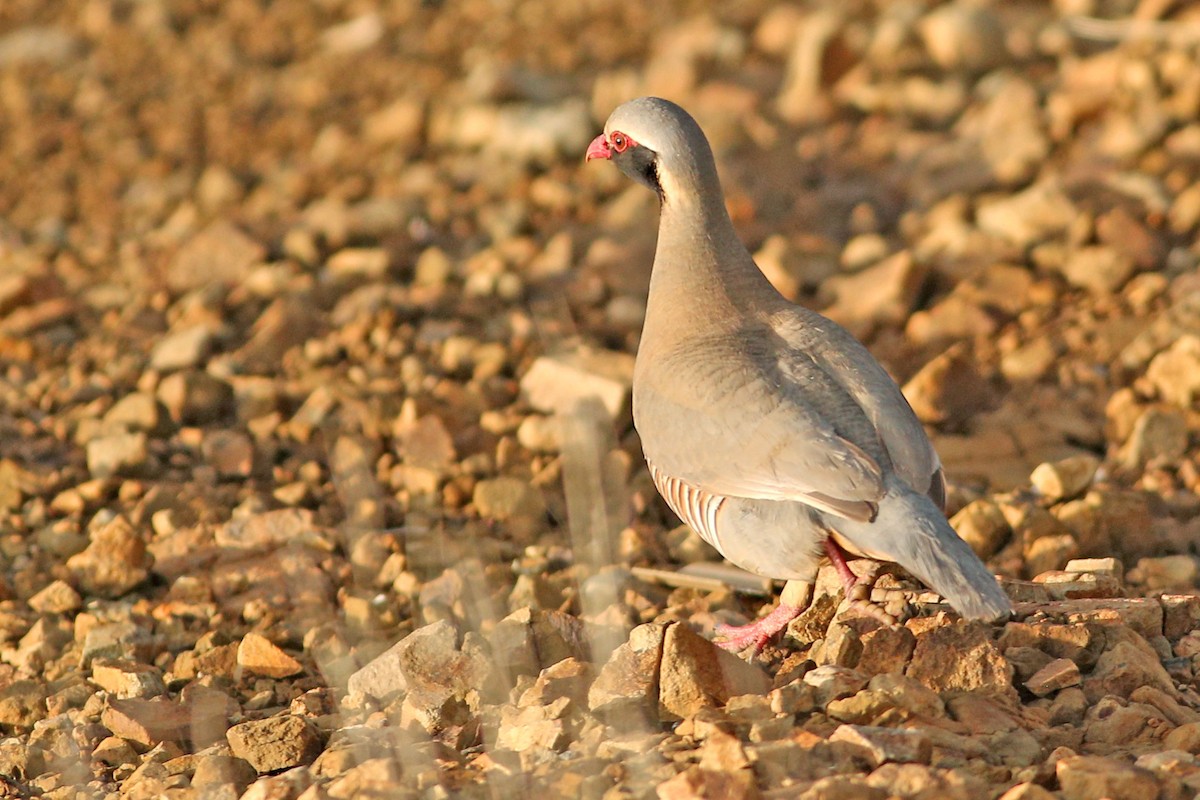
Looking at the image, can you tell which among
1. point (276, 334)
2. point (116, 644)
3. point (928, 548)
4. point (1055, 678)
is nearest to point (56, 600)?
point (116, 644)

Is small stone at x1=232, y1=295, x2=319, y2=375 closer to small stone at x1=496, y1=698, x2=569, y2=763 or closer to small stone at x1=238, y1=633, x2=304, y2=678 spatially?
small stone at x1=238, y1=633, x2=304, y2=678

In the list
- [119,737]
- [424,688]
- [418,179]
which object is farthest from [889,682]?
[418,179]

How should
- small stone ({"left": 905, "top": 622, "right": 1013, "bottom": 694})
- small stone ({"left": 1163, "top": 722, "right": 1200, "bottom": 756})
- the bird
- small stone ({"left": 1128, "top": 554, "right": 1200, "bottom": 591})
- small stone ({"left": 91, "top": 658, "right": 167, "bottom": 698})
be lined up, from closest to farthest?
small stone ({"left": 1163, "top": 722, "right": 1200, "bottom": 756}), small stone ({"left": 905, "top": 622, "right": 1013, "bottom": 694}), the bird, small stone ({"left": 91, "top": 658, "right": 167, "bottom": 698}), small stone ({"left": 1128, "top": 554, "right": 1200, "bottom": 591})

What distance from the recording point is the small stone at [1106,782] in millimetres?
3518

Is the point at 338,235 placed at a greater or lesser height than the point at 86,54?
lesser

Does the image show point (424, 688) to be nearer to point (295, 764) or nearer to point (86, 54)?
point (295, 764)

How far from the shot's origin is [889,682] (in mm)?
3957

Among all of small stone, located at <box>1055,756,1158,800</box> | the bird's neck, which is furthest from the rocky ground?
the bird's neck

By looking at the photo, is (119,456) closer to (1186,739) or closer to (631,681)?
(631,681)

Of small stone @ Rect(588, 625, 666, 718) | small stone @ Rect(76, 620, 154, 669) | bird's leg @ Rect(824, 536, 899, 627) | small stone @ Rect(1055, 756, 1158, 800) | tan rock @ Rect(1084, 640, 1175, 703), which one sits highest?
small stone @ Rect(76, 620, 154, 669)

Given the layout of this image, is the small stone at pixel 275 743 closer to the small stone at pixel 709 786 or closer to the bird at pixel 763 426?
the small stone at pixel 709 786

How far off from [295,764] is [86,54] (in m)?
9.35

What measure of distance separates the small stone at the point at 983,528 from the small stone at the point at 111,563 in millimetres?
2954

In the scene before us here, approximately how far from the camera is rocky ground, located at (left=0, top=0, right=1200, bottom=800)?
412 cm
